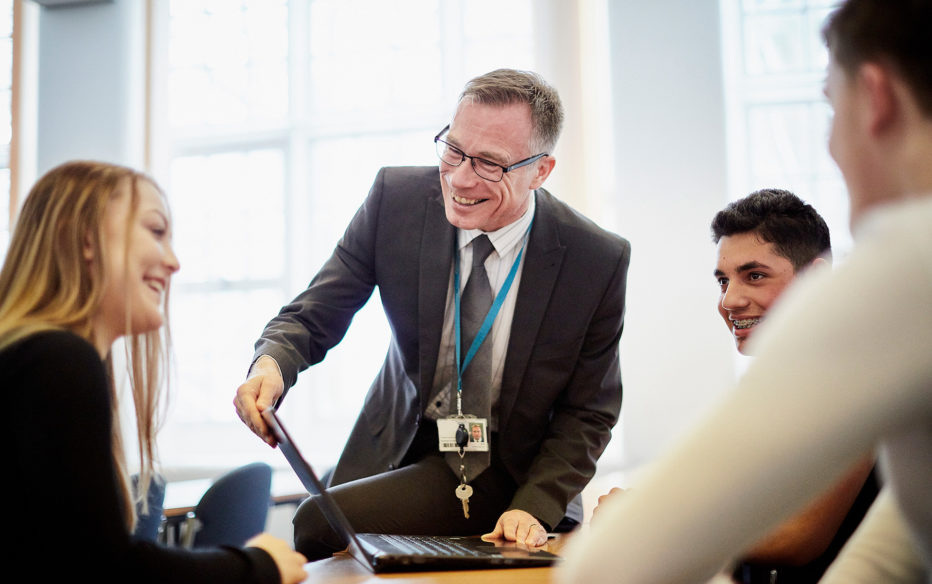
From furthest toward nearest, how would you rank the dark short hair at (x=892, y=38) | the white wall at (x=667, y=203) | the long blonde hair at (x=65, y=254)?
1. the white wall at (x=667, y=203)
2. the long blonde hair at (x=65, y=254)
3. the dark short hair at (x=892, y=38)

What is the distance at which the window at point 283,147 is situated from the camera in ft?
18.6

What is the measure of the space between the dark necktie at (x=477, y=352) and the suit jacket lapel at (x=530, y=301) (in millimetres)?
76

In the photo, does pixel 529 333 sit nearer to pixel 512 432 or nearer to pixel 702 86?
pixel 512 432

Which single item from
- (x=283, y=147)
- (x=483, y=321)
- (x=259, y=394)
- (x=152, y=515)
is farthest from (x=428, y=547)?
(x=283, y=147)

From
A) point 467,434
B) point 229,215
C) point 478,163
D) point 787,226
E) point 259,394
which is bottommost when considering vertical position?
point 467,434

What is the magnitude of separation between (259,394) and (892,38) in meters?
1.33

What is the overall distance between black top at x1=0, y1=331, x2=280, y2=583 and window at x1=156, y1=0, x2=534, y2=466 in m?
4.61

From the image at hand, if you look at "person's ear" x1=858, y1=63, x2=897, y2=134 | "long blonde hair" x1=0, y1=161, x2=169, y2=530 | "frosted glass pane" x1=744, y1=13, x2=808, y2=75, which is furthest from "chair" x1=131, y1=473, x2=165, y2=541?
"frosted glass pane" x1=744, y1=13, x2=808, y2=75

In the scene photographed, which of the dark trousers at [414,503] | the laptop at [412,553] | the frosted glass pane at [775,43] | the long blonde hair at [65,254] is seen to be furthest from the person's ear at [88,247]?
the frosted glass pane at [775,43]

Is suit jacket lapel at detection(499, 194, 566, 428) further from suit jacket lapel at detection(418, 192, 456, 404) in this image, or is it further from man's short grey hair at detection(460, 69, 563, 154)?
man's short grey hair at detection(460, 69, 563, 154)

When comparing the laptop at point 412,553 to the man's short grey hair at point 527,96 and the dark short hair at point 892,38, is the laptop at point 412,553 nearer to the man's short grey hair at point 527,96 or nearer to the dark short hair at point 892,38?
the dark short hair at point 892,38

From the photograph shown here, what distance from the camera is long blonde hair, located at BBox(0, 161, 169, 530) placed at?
119 centimetres

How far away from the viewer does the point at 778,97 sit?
17.0ft

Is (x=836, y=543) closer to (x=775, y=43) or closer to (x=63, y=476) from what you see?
(x=63, y=476)
